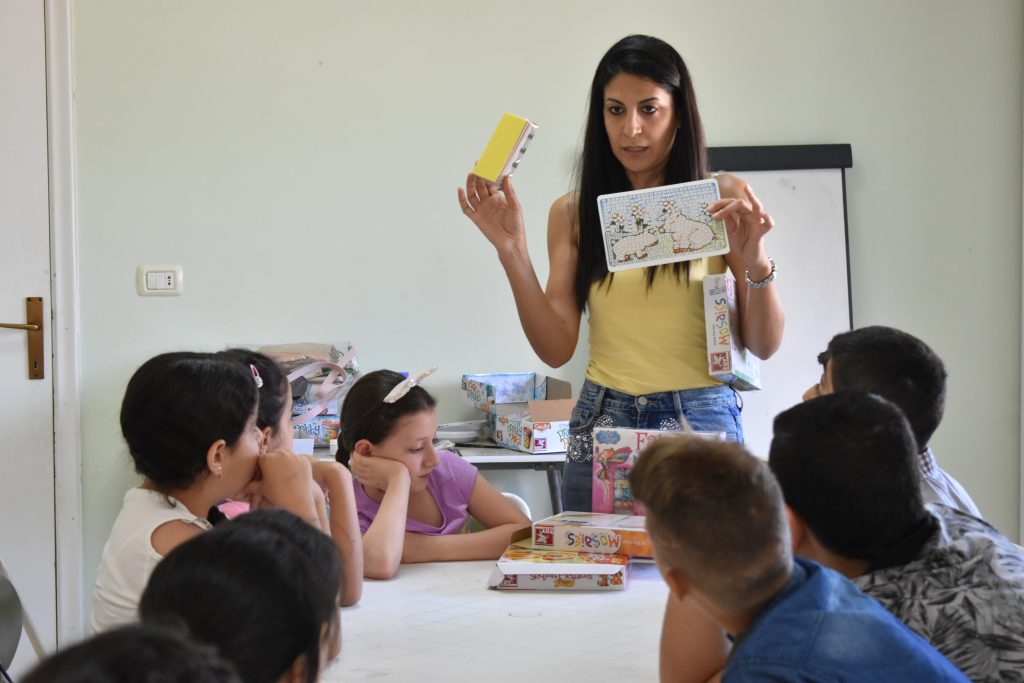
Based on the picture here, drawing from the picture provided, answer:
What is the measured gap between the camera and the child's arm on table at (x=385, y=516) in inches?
72.7

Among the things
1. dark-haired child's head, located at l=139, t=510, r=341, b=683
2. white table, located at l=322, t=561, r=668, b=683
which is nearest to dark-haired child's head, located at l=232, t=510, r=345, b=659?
dark-haired child's head, located at l=139, t=510, r=341, b=683

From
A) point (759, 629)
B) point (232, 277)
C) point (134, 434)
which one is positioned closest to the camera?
point (759, 629)

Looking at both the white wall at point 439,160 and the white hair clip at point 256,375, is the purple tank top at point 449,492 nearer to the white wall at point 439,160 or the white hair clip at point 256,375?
the white hair clip at point 256,375

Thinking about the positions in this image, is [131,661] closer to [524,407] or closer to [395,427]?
[395,427]

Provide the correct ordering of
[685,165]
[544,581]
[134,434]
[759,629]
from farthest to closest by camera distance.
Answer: [685,165], [544,581], [134,434], [759,629]

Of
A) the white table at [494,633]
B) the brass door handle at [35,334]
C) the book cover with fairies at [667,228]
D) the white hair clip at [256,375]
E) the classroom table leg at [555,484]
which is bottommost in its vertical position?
the classroom table leg at [555,484]

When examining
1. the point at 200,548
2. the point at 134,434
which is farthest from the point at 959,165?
the point at 200,548

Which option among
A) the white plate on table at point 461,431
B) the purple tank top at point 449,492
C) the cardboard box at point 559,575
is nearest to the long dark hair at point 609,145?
the purple tank top at point 449,492

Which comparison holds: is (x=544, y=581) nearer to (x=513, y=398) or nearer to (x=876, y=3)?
(x=513, y=398)

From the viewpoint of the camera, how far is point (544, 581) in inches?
66.7

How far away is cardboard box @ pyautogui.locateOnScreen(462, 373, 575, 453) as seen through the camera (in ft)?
10.6

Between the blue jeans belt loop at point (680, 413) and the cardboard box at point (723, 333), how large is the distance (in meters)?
0.08

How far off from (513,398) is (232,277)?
40.9 inches

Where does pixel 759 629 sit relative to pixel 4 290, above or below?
below
